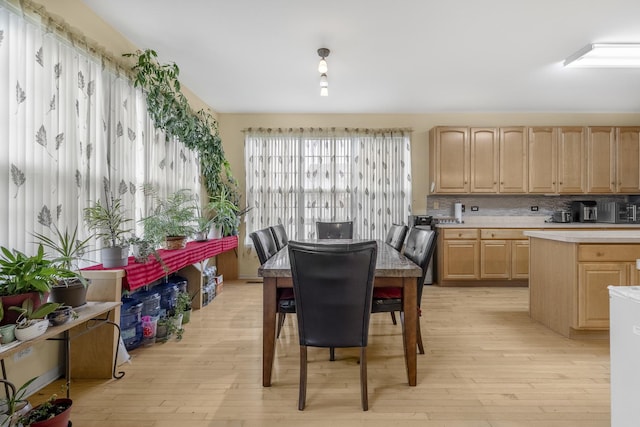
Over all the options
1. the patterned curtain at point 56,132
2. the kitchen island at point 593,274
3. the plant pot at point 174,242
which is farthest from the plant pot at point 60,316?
the kitchen island at point 593,274

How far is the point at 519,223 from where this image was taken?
4.91 meters

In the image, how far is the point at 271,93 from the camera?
4168 mm

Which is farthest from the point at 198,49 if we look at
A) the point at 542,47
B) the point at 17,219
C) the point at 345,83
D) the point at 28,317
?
the point at 542,47

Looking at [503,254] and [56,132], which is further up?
[56,132]

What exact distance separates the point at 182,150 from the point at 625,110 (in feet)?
21.5

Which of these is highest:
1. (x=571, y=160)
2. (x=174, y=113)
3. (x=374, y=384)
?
(x=174, y=113)

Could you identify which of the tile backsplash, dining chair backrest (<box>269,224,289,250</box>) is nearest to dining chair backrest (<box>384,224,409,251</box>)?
dining chair backrest (<box>269,224,289,250</box>)

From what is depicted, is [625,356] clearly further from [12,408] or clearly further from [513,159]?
[513,159]

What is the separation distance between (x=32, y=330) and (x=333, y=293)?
55.9 inches

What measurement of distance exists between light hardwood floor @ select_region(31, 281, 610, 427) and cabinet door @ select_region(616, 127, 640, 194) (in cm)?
331

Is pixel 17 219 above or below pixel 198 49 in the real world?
below

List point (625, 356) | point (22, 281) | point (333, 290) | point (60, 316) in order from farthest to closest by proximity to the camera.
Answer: point (333, 290), point (60, 316), point (22, 281), point (625, 356)

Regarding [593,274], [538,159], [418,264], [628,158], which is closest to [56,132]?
[418,264]

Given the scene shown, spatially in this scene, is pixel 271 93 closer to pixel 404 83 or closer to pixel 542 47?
pixel 404 83
